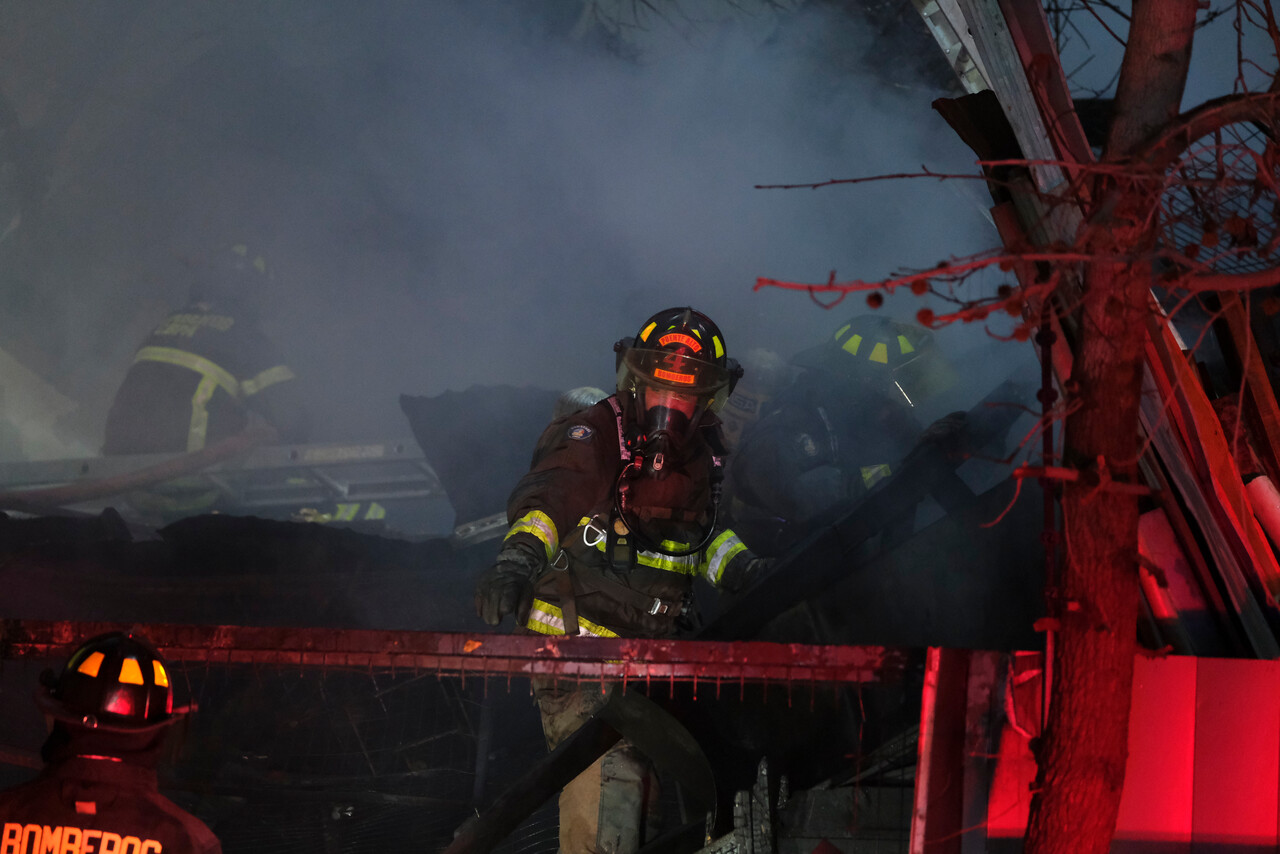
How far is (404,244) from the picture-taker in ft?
33.3

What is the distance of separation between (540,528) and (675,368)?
1052mm

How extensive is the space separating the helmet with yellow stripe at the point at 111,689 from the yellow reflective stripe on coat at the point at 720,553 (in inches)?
96.0

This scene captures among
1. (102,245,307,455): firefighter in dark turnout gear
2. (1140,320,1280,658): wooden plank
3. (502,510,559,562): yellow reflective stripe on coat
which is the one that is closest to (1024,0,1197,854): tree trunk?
(1140,320,1280,658): wooden plank

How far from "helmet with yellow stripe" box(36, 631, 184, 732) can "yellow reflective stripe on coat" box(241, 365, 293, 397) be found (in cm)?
666

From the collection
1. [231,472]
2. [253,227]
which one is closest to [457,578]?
[231,472]

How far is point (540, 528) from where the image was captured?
369 cm

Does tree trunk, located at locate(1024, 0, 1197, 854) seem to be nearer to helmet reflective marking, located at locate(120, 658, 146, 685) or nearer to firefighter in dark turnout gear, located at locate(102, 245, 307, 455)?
helmet reflective marking, located at locate(120, 658, 146, 685)

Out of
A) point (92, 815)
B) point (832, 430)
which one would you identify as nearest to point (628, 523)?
point (92, 815)

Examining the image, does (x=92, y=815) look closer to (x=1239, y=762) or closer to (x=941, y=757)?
(x=941, y=757)

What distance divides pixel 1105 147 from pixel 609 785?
2.97 meters

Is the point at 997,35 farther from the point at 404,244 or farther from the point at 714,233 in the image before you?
the point at 404,244

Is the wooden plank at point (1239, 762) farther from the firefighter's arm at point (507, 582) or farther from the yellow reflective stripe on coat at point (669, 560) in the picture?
the yellow reflective stripe on coat at point (669, 560)

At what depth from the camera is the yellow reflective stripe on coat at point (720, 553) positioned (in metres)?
4.38

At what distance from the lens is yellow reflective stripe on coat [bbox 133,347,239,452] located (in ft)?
28.2
